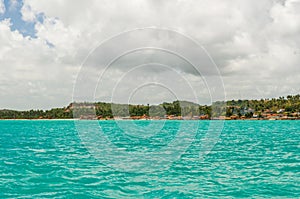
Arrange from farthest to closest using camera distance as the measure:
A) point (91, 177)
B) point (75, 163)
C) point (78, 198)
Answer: point (75, 163) < point (91, 177) < point (78, 198)

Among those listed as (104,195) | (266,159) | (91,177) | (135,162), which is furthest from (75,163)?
(266,159)

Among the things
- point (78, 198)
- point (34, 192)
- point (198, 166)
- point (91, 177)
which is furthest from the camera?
point (198, 166)

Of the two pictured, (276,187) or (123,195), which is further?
(276,187)

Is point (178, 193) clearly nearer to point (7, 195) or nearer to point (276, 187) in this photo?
point (276, 187)

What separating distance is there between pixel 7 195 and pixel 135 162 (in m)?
14.5

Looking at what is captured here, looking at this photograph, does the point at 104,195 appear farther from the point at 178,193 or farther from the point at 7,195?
the point at 7,195

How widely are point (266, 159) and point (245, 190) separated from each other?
15498 mm

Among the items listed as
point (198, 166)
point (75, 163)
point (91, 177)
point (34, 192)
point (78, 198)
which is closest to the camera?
point (78, 198)

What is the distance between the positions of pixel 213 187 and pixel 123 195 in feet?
18.4

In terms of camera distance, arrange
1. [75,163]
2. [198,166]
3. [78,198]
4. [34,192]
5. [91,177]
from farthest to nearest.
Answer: [75,163] < [198,166] < [91,177] < [34,192] < [78,198]

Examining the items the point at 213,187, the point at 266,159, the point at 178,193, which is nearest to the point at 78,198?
the point at 178,193

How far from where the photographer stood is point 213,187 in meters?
21.9

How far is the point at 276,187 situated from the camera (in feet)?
71.7

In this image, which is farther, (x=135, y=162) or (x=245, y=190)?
(x=135, y=162)
